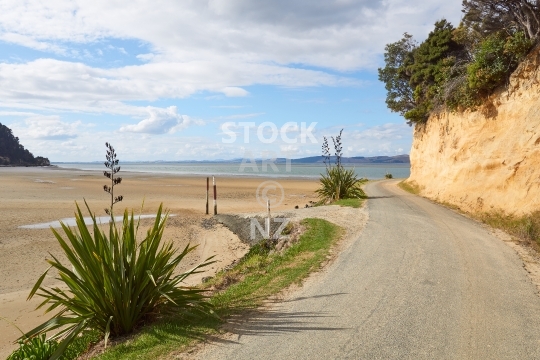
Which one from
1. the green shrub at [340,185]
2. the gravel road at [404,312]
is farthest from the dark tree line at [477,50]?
the gravel road at [404,312]

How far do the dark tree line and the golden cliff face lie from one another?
536 mm

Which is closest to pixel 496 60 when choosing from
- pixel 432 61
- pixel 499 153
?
pixel 499 153

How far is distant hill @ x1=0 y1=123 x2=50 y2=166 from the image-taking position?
364ft

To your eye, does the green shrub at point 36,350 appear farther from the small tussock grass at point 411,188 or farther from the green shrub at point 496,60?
the small tussock grass at point 411,188

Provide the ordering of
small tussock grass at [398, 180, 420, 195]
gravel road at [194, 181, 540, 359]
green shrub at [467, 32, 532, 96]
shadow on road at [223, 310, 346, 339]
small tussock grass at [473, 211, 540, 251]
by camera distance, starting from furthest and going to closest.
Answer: small tussock grass at [398, 180, 420, 195], green shrub at [467, 32, 532, 96], small tussock grass at [473, 211, 540, 251], shadow on road at [223, 310, 346, 339], gravel road at [194, 181, 540, 359]

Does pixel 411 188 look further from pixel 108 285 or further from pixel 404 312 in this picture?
pixel 108 285

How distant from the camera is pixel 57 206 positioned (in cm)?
2159

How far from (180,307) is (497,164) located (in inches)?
439

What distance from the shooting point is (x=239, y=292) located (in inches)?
251

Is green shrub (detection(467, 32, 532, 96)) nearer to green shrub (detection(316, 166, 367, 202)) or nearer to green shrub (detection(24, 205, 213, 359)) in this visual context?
green shrub (detection(316, 166, 367, 202))

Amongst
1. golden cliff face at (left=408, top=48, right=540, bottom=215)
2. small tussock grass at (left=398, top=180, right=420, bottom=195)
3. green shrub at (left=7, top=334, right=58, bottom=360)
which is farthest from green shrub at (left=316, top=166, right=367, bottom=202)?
green shrub at (left=7, top=334, right=58, bottom=360)

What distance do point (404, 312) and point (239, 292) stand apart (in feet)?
8.43

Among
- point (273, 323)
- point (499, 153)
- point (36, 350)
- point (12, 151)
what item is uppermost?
point (12, 151)

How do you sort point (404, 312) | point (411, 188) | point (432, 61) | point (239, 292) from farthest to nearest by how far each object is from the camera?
point (411, 188) < point (432, 61) < point (239, 292) < point (404, 312)
